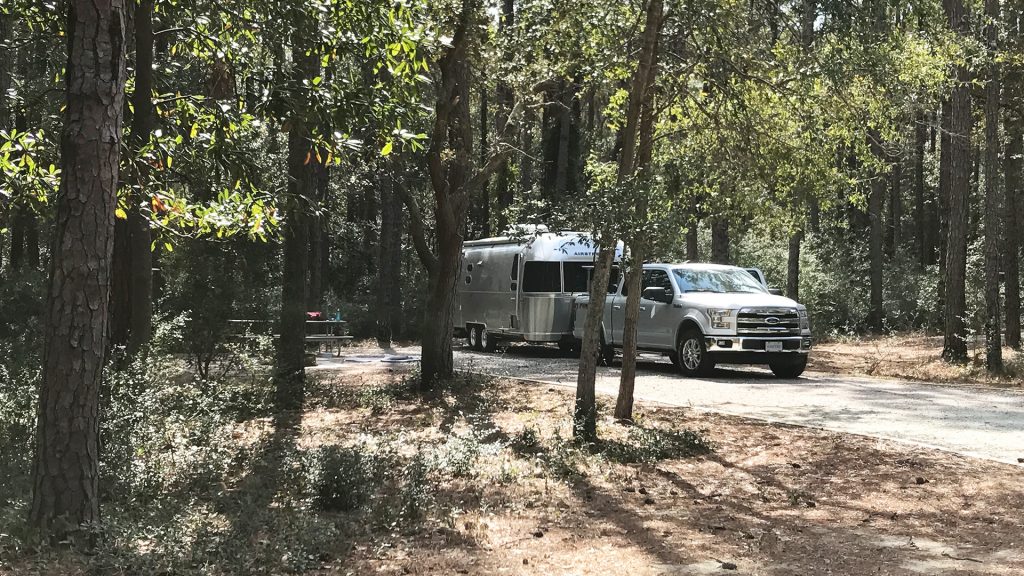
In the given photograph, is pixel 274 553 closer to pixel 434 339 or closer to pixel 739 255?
pixel 434 339

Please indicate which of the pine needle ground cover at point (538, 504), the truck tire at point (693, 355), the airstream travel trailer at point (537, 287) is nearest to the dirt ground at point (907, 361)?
the truck tire at point (693, 355)

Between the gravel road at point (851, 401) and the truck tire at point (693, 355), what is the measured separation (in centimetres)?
24

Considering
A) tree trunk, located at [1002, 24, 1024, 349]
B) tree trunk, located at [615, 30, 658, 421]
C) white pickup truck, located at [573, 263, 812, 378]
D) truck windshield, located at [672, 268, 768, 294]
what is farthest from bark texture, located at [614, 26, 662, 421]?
tree trunk, located at [1002, 24, 1024, 349]

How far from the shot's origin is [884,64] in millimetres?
9969

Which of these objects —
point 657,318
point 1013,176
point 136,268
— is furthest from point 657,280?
point 136,268

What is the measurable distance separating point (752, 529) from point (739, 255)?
3925 cm

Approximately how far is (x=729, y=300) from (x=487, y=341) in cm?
868

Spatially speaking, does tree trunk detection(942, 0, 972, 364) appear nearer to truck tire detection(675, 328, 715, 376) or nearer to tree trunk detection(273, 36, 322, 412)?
truck tire detection(675, 328, 715, 376)

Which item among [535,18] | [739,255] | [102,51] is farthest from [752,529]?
[739,255]

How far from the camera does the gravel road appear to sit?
396 inches

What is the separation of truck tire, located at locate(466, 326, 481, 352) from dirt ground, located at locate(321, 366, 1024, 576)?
14590 mm

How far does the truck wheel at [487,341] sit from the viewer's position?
80.7ft

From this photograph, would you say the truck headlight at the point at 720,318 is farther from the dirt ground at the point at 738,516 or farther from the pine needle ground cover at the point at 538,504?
the dirt ground at the point at 738,516

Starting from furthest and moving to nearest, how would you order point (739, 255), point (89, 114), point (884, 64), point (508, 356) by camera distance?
point (739, 255)
point (508, 356)
point (884, 64)
point (89, 114)
